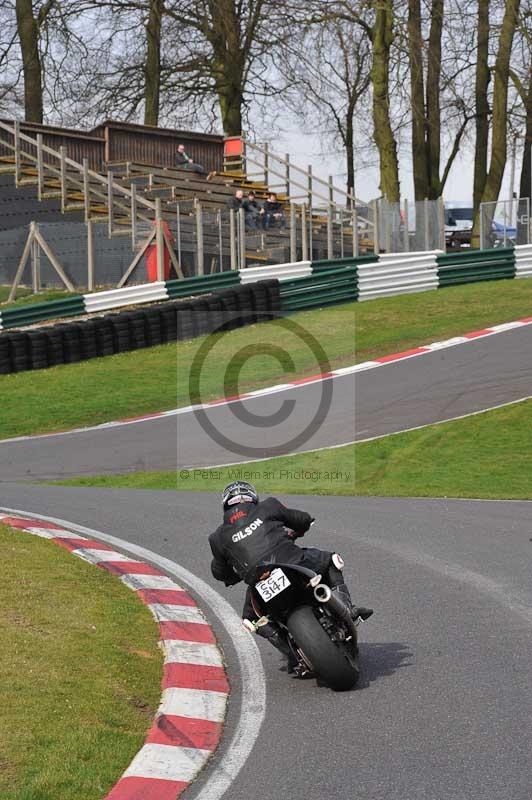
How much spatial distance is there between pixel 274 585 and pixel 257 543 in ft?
1.24

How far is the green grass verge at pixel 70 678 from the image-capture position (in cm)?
476

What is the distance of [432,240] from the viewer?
1219 inches

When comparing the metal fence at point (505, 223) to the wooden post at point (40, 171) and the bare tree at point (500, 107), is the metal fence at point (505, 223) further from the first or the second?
the wooden post at point (40, 171)

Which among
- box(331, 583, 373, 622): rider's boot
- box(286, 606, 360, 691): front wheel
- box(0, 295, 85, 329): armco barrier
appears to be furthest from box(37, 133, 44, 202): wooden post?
box(286, 606, 360, 691): front wheel

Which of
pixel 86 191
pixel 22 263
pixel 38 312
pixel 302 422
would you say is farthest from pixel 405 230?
pixel 302 422

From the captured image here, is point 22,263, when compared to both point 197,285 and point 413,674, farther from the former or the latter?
point 413,674

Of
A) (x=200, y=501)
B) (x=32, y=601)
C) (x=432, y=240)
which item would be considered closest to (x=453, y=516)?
(x=200, y=501)

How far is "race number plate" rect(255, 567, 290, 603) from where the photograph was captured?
20.2ft

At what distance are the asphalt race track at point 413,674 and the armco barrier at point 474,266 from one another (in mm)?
16962

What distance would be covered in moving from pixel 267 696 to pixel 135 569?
3316 mm

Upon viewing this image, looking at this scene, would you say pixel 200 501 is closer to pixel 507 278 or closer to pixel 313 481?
pixel 313 481

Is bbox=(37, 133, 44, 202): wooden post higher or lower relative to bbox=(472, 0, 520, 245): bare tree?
lower

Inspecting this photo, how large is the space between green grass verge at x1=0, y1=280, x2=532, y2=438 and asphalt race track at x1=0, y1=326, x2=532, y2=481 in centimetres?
127

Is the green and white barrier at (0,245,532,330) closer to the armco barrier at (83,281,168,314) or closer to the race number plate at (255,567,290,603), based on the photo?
the armco barrier at (83,281,168,314)
